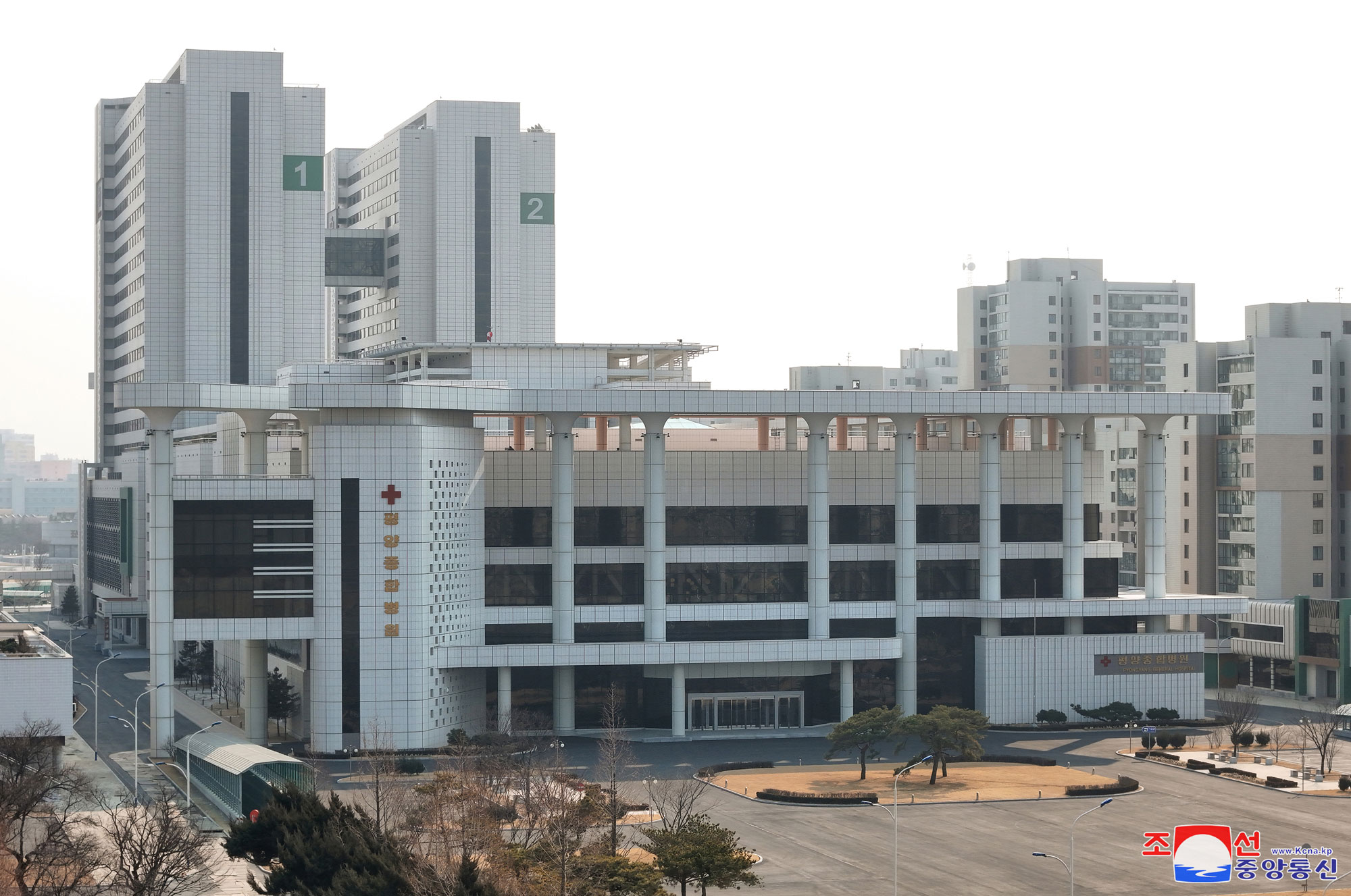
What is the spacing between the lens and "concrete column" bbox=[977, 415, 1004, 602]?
378 ft

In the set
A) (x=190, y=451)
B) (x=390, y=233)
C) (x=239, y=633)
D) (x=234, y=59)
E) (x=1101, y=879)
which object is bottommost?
(x=1101, y=879)

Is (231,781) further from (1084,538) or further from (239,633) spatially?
(1084,538)

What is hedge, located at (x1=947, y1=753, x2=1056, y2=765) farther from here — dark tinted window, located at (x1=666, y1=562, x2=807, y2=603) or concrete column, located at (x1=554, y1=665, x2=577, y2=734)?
concrete column, located at (x1=554, y1=665, x2=577, y2=734)

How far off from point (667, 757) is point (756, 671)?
12380 mm

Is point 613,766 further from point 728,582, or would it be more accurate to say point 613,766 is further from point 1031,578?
point 1031,578

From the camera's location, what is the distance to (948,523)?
117312 mm

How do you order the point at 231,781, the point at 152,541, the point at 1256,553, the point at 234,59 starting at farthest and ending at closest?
1. the point at 234,59
2. the point at 1256,553
3. the point at 152,541
4. the point at 231,781

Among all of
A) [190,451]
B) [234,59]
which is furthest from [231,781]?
[234,59]

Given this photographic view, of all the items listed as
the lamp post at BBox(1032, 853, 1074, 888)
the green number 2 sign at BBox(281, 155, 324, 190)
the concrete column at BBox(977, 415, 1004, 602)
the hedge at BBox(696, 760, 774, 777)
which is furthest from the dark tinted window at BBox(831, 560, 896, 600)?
the green number 2 sign at BBox(281, 155, 324, 190)

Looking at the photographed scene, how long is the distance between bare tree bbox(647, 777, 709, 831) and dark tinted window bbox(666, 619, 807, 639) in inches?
746

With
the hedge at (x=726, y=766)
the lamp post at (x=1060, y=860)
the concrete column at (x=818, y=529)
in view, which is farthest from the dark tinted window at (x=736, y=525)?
the lamp post at (x=1060, y=860)

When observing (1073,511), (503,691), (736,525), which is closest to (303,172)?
(736,525)

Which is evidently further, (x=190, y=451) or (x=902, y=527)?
(x=190, y=451)

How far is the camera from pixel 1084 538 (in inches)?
4712
